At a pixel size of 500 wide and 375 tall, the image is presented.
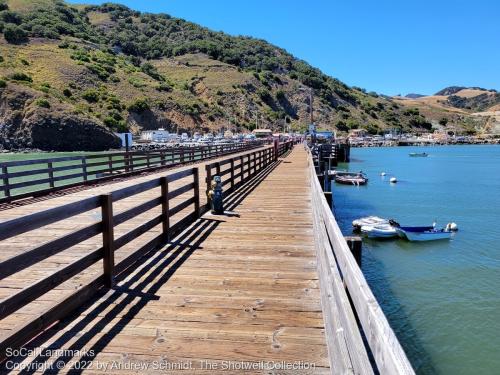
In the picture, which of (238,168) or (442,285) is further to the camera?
(238,168)

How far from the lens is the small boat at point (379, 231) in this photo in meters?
20.1

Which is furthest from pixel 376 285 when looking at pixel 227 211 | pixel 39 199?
pixel 39 199

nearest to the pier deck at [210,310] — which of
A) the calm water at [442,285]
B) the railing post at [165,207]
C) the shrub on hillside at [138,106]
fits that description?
the railing post at [165,207]

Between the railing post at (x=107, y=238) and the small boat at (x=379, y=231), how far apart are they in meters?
16.7

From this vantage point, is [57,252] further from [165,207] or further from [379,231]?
[379,231]

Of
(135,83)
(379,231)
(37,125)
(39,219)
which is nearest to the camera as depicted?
(39,219)

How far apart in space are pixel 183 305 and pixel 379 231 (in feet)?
55.7

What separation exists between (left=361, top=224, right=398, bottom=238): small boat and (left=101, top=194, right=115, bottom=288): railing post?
16680mm

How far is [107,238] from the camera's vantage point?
520 cm

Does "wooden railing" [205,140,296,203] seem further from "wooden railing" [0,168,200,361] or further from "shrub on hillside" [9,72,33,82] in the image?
"shrub on hillside" [9,72,33,82]

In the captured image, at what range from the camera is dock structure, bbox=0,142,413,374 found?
3.14 meters

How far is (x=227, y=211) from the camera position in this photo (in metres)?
10.6

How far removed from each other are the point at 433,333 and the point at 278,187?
281 inches

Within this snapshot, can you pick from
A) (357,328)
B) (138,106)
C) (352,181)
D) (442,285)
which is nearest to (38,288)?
(357,328)
